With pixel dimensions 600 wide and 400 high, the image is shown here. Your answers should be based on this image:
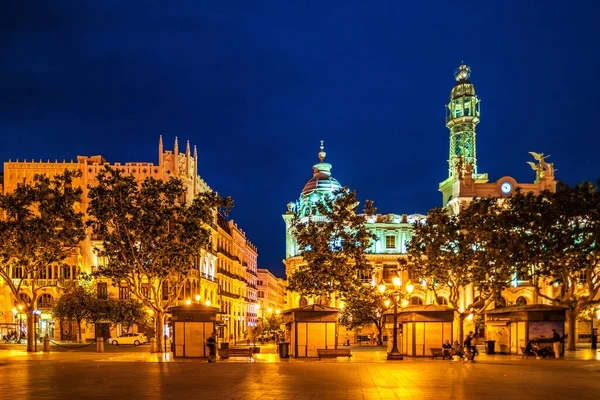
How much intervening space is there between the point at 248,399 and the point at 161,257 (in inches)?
1042

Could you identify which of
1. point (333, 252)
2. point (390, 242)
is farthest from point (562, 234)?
point (390, 242)

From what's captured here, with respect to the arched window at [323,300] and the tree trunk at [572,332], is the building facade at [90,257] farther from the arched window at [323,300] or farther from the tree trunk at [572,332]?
the tree trunk at [572,332]

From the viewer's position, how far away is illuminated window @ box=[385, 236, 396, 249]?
291 feet

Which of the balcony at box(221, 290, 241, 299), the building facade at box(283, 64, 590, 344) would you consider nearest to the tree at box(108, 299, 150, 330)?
the building facade at box(283, 64, 590, 344)

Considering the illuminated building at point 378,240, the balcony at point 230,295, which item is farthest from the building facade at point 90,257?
the illuminated building at point 378,240

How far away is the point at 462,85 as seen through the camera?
341ft

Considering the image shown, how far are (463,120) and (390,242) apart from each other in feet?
81.2

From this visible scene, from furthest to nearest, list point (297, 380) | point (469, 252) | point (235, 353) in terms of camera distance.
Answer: point (469, 252) → point (235, 353) → point (297, 380)

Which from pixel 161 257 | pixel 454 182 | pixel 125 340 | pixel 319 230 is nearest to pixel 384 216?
pixel 454 182

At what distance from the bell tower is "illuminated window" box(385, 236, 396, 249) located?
643 inches

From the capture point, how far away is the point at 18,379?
24.5 metres

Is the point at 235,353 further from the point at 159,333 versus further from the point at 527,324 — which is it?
the point at 527,324

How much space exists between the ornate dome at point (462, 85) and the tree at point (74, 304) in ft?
209

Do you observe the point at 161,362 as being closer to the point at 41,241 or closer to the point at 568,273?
the point at 41,241
